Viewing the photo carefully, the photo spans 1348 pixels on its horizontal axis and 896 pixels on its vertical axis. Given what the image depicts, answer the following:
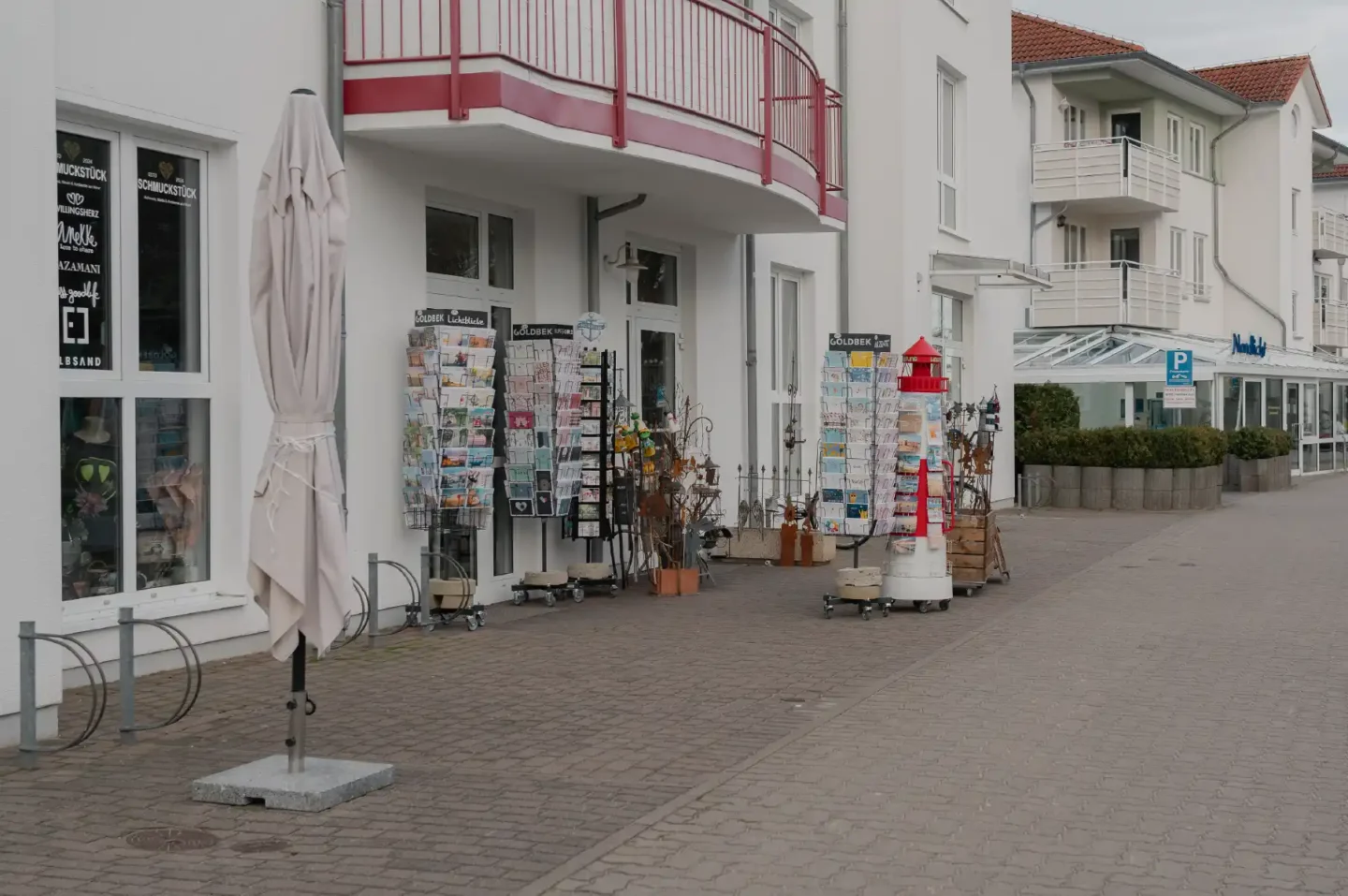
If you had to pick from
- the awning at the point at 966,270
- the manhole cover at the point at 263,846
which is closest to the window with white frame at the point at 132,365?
the manhole cover at the point at 263,846

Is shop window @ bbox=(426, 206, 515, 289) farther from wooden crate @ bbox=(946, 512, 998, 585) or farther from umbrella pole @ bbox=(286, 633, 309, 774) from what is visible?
umbrella pole @ bbox=(286, 633, 309, 774)

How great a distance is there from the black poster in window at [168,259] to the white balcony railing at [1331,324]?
140ft

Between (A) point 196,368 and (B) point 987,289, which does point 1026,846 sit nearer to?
(A) point 196,368

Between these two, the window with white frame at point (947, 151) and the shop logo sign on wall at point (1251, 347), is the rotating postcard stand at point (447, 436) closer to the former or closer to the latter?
the window with white frame at point (947, 151)

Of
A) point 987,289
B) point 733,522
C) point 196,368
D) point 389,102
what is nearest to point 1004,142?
point 987,289

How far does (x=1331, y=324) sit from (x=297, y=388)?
4638 cm

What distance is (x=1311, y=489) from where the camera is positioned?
99.7 ft

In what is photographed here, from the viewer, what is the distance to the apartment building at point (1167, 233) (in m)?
31.8

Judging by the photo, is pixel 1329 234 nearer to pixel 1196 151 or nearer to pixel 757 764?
pixel 1196 151

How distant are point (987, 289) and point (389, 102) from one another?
14833 mm

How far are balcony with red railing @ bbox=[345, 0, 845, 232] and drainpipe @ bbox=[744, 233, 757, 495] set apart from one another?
2765 millimetres

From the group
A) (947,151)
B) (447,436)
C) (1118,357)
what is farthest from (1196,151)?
(447,436)

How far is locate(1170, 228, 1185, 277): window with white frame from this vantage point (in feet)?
125

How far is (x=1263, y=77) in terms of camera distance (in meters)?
42.2
